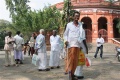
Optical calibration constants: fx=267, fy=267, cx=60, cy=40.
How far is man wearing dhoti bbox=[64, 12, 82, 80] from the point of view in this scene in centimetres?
791

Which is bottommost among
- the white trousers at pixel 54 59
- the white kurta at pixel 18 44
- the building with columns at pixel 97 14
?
the white trousers at pixel 54 59

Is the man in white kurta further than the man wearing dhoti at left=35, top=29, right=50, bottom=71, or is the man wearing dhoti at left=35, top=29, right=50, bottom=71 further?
the man in white kurta

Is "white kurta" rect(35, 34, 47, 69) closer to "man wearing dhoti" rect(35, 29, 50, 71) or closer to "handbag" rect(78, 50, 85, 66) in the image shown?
"man wearing dhoti" rect(35, 29, 50, 71)

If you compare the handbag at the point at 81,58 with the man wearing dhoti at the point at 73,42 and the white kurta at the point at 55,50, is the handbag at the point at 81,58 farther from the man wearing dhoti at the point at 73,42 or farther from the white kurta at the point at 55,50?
the white kurta at the point at 55,50

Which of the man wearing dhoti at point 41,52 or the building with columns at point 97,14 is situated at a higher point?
the building with columns at point 97,14

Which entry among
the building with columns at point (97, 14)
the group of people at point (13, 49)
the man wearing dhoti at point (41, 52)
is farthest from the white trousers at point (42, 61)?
the building with columns at point (97, 14)

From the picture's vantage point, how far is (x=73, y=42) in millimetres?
8055

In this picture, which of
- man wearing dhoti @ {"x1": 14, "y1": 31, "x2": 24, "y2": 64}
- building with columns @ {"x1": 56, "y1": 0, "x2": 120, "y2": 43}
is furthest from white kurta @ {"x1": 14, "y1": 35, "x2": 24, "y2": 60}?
building with columns @ {"x1": 56, "y1": 0, "x2": 120, "y2": 43}

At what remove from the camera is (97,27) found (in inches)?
1416

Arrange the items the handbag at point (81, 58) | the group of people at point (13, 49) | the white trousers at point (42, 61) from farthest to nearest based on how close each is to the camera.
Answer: the group of people at point (13, 49) < the white trousers at point (42, 61) < the handbag at point (81, 58)

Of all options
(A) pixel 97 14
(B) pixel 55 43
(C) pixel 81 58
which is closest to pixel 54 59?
(B) pixel 55 43

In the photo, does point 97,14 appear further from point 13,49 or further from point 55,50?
point 55,50

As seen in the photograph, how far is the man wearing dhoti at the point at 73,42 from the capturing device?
791 cm

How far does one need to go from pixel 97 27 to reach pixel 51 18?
7.10 metres
